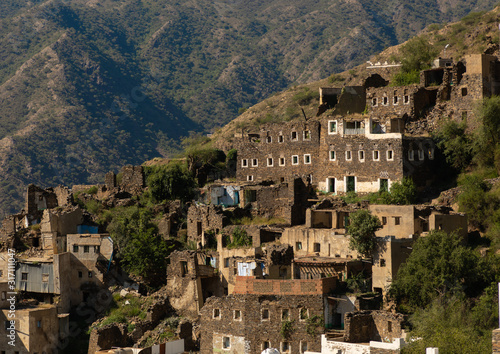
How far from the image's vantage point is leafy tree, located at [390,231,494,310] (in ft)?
145

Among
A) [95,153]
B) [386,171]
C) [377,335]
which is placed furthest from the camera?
[95,153]

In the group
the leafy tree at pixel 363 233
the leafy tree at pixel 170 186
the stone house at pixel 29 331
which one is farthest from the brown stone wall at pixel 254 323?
the leafy tree at pixel 170 186

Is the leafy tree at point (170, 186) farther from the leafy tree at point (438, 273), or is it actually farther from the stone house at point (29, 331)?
the leafy tree at point (438, 273)

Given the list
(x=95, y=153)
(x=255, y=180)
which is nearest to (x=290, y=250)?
(x=255, y=180)

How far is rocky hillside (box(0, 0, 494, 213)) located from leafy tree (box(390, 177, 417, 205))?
44568mm

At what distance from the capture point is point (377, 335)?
4241cm

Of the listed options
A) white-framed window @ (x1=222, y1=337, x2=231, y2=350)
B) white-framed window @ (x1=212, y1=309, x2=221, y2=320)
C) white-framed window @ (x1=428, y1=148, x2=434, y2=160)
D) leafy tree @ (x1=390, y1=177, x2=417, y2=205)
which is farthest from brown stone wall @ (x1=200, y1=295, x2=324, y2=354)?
white-framed window @ (x1=428, y1=148, x2=434, y2=160)

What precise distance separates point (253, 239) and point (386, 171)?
34.9ft

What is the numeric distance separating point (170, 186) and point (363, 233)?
2044cm

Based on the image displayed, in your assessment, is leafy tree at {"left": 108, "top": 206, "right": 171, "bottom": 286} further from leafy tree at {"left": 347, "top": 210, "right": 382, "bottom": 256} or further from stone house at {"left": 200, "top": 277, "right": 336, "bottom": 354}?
leafy tree at {"left": 347, "top": 210, "right": 382, "bottom": 256}

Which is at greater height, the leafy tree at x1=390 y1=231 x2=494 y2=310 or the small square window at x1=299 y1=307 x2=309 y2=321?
the leafy tree at x1=390 y1=231 x2=494 y2=310

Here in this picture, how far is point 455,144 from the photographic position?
5928cm

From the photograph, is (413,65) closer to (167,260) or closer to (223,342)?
(167,260)

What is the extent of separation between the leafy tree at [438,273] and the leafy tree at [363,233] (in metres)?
2.41
